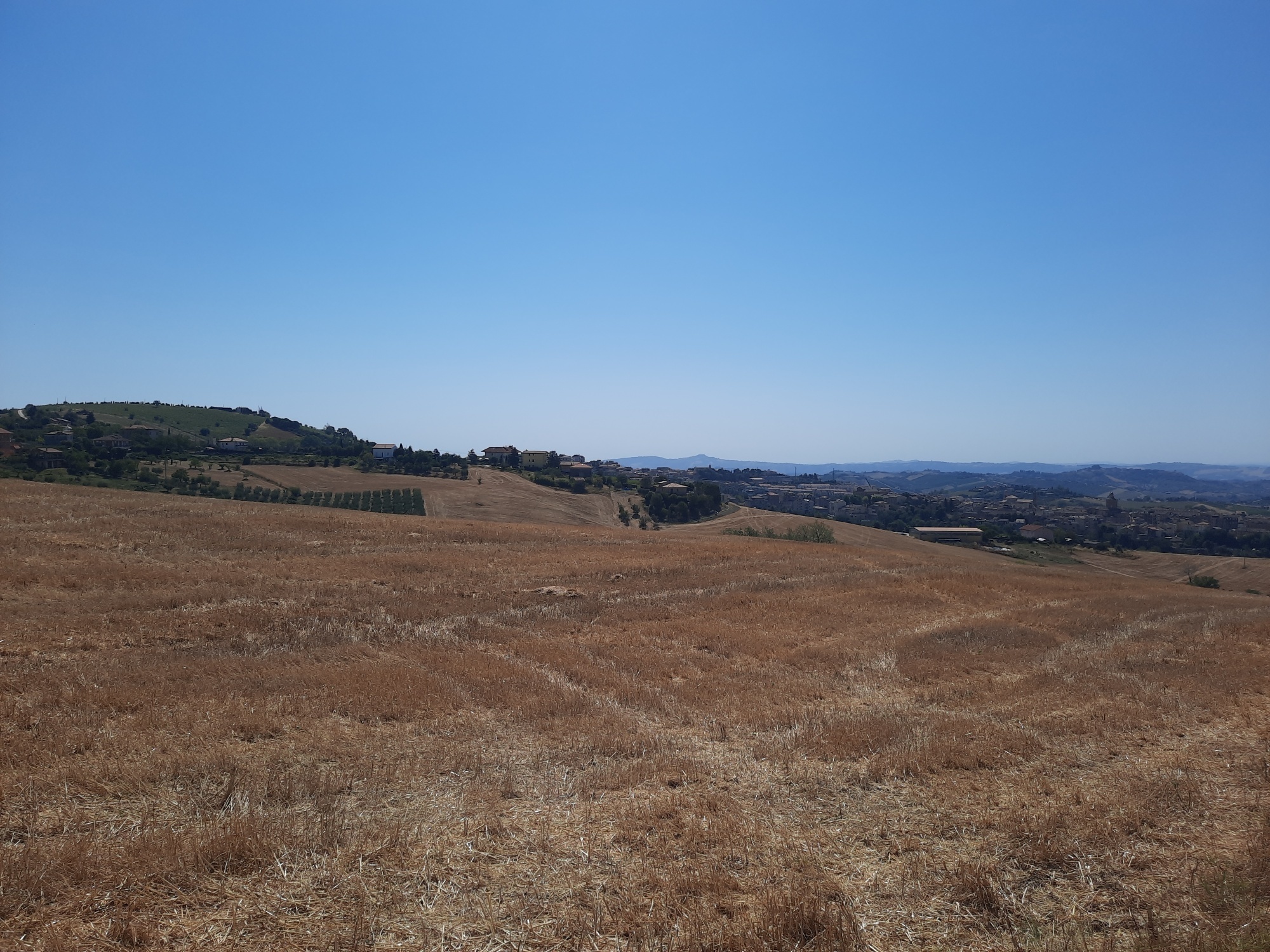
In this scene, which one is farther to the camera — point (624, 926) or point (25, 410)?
point (25, 410)

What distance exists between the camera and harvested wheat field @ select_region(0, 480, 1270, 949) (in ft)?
18.8

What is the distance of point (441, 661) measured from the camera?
575 inches

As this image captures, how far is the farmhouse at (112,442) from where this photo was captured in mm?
91812

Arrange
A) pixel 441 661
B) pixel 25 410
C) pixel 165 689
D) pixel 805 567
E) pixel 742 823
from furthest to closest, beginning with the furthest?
Answer: pixel 25 410 → pixel 805 567 → pixel 441 661 → pixel 165 689 → pixel 742 823

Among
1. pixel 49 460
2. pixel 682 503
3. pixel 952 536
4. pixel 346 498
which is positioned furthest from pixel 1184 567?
pixel 49 460

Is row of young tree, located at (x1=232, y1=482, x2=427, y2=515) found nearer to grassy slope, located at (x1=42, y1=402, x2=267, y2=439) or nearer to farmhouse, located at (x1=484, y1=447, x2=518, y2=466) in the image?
farmhouse, located at (x1=484, y1=447, x2=518, y2=466)

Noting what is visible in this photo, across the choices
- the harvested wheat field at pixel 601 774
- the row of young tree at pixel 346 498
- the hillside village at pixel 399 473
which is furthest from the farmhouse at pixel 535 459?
the harvested wheat field at pixel 601 774

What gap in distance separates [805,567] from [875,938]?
26304 millimetres

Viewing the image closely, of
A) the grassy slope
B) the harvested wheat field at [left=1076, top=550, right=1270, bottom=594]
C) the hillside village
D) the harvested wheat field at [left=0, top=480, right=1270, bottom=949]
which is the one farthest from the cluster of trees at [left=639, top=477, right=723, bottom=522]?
the grassy slope

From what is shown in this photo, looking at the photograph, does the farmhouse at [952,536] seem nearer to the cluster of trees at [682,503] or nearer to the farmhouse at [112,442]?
the cluster of trees at [682,503]

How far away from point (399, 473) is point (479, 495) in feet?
88.2

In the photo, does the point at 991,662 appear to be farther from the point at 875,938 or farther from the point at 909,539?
the point at 909,539

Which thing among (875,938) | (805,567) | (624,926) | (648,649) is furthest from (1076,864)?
(805,567)

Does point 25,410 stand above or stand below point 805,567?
above
